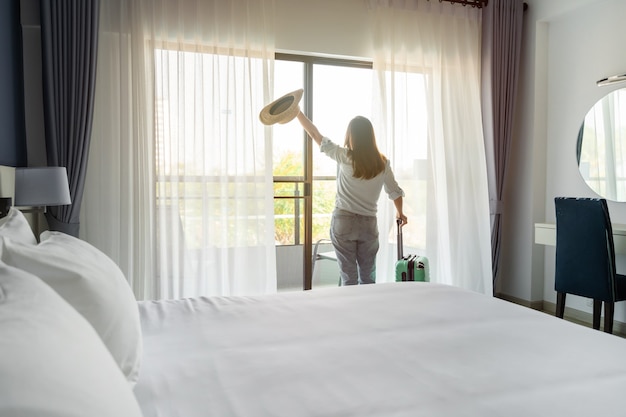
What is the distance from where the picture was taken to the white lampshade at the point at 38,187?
2.26m

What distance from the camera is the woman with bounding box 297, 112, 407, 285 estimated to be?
3.14m

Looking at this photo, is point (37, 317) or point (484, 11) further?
point (484, 11)

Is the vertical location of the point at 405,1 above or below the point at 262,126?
above

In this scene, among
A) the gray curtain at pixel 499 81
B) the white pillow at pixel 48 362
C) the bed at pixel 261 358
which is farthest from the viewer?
the gray curtain at pixel 499 81

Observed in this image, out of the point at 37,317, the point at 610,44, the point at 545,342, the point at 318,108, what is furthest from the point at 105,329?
the point at 610,44

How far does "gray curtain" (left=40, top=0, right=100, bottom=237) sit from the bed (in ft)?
5.28

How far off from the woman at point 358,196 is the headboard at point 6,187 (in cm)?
183

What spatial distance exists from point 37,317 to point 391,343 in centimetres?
97

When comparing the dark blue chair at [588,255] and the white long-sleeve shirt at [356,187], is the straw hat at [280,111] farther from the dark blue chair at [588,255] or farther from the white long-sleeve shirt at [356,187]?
the dark blue chair at [588,255]

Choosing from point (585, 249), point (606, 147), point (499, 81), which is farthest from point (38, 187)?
point (606, 147)

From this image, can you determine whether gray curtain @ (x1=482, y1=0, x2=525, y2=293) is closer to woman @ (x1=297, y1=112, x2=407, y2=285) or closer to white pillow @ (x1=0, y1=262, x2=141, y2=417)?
woman @ (x1=297, y1=112, x2=407, y2=285)

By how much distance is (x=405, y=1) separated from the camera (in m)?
3.93

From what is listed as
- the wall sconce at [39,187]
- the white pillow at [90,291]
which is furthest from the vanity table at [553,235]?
the wall sconce at [39,187]

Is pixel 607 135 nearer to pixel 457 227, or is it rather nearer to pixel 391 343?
pixel 457 227
